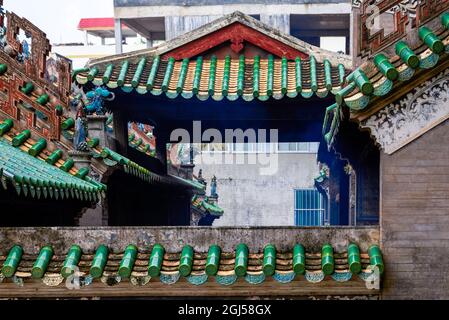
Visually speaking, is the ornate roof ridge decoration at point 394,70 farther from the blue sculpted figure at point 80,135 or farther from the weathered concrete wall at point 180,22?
the weathered concrete wall at point 180,22

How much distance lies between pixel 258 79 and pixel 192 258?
21.7ft

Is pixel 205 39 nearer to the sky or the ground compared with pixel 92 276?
nearer to the sky

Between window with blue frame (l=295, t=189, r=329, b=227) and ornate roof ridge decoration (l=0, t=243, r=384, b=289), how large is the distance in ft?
106

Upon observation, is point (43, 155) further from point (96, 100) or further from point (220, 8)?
point (220, 8)

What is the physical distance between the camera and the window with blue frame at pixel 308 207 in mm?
40906

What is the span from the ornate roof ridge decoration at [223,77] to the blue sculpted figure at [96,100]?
167 millimetres

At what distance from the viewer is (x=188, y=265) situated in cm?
843

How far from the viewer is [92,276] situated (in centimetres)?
851

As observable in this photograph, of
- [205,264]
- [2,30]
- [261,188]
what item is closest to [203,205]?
[261,188]

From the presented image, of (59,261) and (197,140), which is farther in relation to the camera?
(197,140)

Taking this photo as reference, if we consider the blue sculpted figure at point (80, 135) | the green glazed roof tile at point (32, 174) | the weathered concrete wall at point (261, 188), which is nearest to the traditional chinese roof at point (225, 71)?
the blue sculpted figure at point (80, 135)

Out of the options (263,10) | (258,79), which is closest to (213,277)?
(258,79)

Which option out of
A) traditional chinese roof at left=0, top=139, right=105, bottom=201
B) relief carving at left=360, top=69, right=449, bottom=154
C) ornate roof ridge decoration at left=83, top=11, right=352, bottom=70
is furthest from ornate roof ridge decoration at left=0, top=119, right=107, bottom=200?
relief carving at left=360, top=69, right=449, bottom=154
